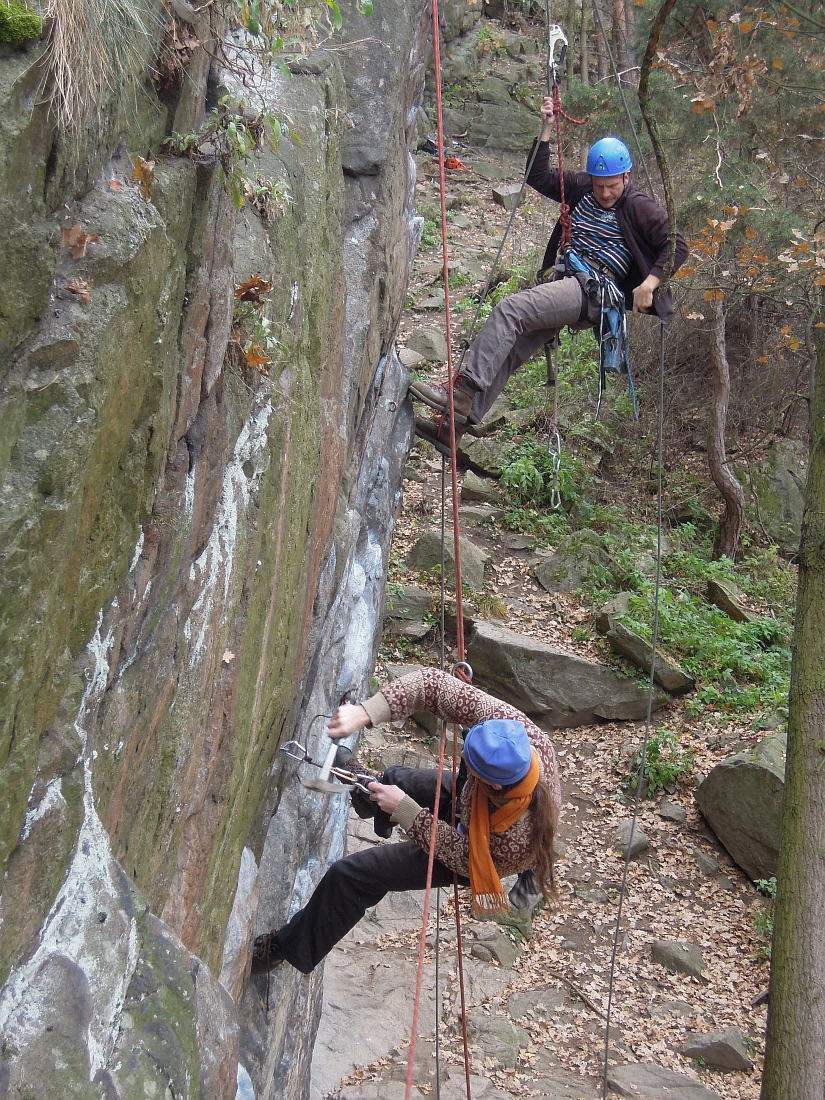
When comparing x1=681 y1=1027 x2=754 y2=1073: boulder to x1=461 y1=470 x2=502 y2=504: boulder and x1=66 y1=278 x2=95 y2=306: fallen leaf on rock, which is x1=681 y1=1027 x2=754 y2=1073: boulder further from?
x1=461 y1=470 x2=502 y2=504: boulder

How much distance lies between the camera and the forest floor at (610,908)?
7.01 m

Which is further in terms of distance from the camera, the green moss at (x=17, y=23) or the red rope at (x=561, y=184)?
the red rope at (x=561, y=184)

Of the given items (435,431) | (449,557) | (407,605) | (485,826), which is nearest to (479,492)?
(449,557)

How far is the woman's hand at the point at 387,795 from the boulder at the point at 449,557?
6265mm

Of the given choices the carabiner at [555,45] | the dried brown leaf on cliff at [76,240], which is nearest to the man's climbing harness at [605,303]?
the carabiner at [555,45]

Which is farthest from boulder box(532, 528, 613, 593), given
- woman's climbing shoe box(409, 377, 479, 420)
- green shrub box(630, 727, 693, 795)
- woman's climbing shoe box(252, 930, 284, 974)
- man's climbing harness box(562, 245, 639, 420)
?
woman's climbing shoe box(252, 930, 284, 974)

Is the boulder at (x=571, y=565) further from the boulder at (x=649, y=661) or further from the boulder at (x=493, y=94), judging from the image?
the boulder at (x=493, y=94)

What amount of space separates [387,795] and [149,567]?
213cm

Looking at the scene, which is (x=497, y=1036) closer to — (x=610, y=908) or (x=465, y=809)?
(x=610, y=908)

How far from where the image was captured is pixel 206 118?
9.65 feet

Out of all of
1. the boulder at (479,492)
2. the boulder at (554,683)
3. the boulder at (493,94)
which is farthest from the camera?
the boulder at (493,94)

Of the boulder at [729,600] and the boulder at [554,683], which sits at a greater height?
the boulder at [729,600]

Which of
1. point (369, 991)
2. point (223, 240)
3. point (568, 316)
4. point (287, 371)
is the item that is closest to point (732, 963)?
point (369, 991)

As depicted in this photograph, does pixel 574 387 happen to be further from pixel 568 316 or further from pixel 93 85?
pixel 93 85
